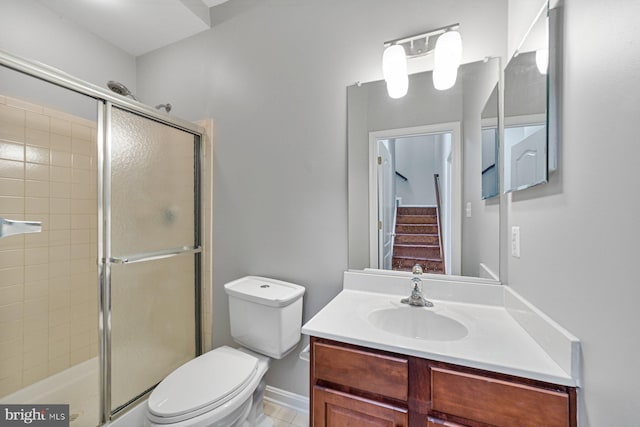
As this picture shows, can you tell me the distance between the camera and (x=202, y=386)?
116 centimetres

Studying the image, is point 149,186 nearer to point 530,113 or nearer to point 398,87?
Result: point 398,87

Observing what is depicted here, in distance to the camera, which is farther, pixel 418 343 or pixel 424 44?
pixel 424 44

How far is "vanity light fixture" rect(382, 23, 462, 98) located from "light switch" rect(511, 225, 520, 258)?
0.71 metres

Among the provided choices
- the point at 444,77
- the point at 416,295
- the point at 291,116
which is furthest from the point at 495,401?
Answer: the point at 291,116

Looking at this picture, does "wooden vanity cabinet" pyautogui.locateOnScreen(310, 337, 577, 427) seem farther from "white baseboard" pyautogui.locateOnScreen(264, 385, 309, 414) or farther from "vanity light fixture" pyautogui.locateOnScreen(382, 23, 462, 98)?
"vanity light fixture" pyautogui.locateOnScreen(382, 23, 462, 98)

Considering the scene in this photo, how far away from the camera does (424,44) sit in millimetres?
1293

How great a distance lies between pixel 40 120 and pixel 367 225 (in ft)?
7.09

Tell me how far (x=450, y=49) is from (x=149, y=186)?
1778mm

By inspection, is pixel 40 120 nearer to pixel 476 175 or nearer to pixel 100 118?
pixel 100 118

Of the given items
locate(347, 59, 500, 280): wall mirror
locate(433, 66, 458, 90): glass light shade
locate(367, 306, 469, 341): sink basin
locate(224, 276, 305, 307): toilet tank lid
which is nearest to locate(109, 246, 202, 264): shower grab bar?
locate(224, 276, 305, 307): toilet tank lid

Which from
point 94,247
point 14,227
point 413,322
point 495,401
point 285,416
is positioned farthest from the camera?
point 94,247

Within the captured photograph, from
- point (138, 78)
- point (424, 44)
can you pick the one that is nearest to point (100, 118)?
point (138, 78)

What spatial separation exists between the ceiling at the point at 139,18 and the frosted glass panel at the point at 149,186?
0.79 metres

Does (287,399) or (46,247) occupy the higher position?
(46,247)
